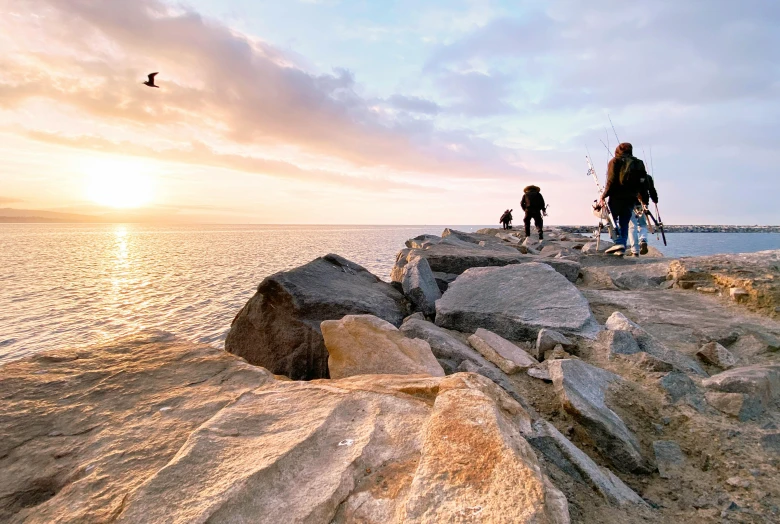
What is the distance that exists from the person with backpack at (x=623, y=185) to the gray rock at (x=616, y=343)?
20.8 ft

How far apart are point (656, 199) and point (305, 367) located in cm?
978

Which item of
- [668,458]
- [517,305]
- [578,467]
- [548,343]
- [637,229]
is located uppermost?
[637,229]

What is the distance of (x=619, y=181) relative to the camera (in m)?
9.17

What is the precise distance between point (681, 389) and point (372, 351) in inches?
100

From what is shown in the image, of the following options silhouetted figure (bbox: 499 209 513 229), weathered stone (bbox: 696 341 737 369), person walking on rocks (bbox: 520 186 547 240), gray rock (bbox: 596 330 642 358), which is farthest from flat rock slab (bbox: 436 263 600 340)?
silhouetted figure (bbox: 499 209 513 229)

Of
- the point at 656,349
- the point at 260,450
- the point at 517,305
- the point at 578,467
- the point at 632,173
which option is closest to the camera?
the point at 260,450

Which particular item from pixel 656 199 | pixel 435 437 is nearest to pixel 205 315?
pixel 435 437

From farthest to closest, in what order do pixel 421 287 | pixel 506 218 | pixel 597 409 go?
1. pixel 506 218
2. pixel 421 287
3. pixel 597 409

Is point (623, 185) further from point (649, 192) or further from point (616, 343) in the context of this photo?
point (616, 343)

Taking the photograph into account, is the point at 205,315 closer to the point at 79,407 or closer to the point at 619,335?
the point at 79,407

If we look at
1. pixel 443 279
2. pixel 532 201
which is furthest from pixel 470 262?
pixel 532 201

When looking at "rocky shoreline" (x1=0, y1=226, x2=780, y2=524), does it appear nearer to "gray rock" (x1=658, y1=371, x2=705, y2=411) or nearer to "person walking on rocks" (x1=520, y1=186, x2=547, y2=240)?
"gray rock" (x1=658, y1=371, x2=705, y2=411)

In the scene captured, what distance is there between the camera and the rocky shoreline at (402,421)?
1539 mm

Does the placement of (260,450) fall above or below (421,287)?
below
